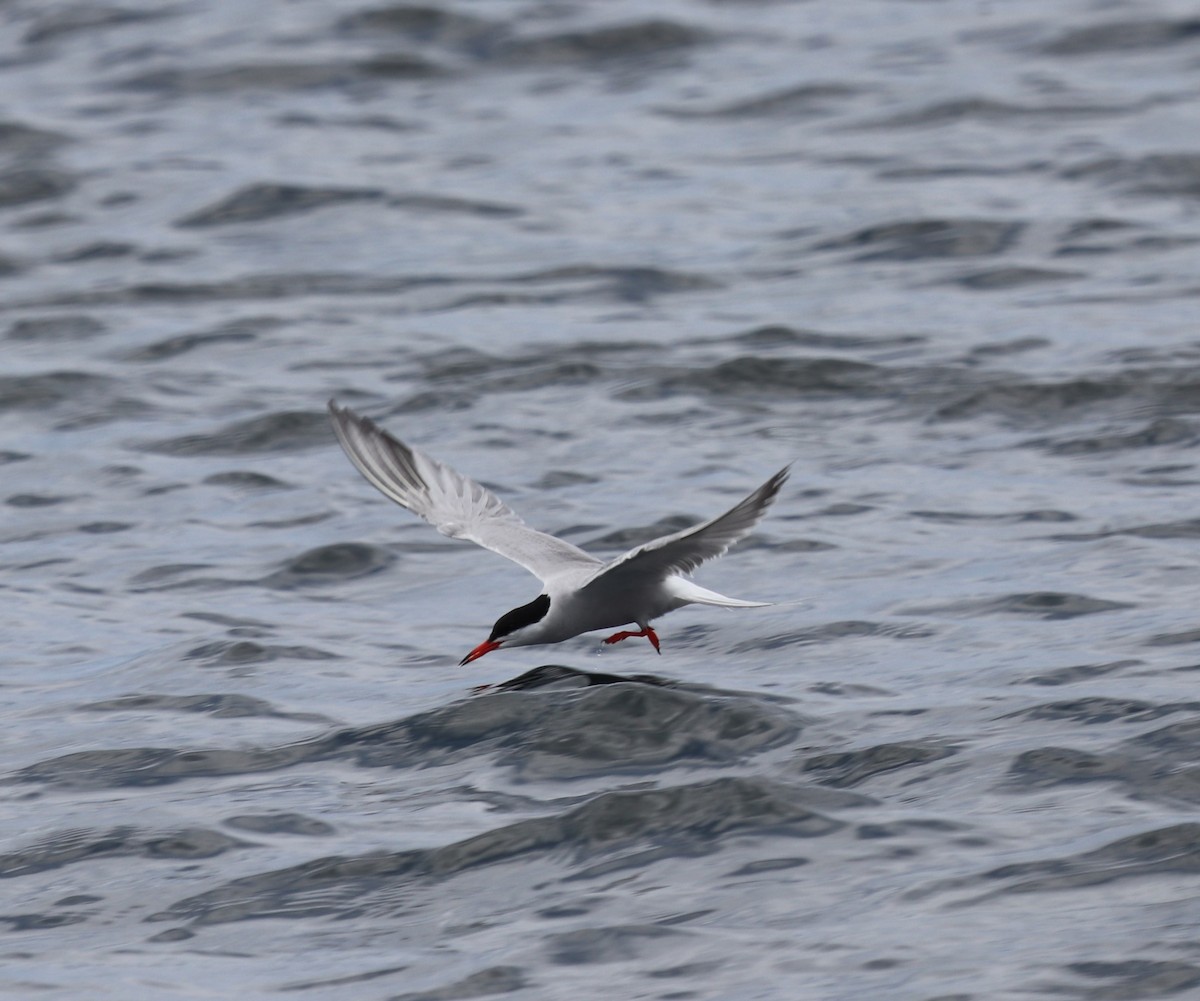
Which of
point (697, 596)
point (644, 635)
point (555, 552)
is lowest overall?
point (644, 635)

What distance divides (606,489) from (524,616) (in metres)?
3.33

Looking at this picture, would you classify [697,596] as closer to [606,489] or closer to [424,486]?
[424,486]

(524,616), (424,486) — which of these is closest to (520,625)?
(524,616)

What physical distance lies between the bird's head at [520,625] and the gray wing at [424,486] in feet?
3.34

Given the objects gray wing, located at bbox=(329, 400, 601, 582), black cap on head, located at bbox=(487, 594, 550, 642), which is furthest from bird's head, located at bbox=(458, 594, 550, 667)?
gray wing, located at bbox=(329, 400, 601, 582)

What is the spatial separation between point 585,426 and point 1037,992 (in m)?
7.09

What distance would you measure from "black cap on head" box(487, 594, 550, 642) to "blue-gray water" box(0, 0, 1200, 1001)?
320mm

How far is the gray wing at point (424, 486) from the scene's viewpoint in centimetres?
935

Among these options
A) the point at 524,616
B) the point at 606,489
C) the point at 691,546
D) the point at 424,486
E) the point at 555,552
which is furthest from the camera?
the point at 606,489

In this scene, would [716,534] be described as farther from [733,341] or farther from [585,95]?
[585,95]

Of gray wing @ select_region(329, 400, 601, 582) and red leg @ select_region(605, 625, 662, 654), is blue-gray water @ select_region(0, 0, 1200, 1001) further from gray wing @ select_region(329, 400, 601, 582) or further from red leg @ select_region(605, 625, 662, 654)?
gray wing @ select_region(329, 400, 601, 582)

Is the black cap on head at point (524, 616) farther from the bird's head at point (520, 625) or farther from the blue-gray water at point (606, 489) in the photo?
the blue-gray water at point (606, 489)

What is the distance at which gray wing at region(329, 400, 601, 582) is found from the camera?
30.7ft

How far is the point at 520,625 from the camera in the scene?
26.8ft
